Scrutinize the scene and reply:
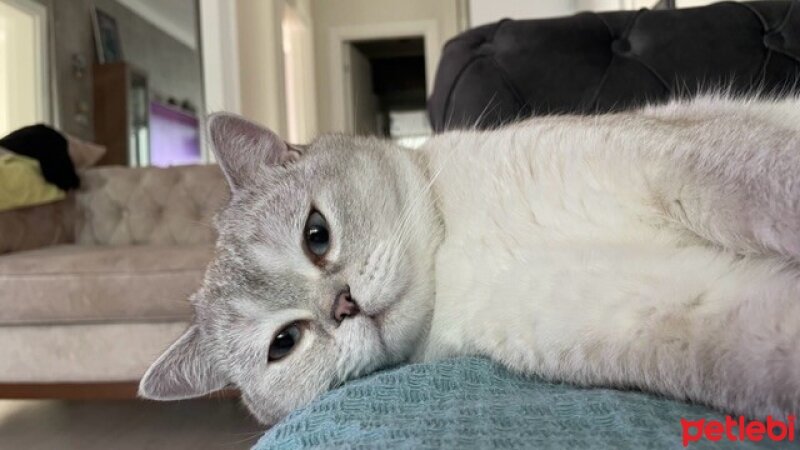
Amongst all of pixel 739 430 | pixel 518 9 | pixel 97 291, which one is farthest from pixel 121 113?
pixel 739 430

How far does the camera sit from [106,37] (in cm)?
466

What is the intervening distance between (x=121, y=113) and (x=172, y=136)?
50 cm

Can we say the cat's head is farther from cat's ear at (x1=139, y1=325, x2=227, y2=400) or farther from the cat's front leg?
the cat's front leg

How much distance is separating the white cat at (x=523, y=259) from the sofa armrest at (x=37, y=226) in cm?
219

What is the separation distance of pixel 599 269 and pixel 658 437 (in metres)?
0.32

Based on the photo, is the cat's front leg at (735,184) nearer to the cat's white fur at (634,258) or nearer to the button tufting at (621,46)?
the cat's white fur at (634,258)

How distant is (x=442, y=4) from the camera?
7.20 meters

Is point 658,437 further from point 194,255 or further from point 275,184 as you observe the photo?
point 194,255

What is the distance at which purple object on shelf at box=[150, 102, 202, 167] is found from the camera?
4840mm

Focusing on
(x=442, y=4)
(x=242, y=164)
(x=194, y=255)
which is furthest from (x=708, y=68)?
→ (x=442, y=4)

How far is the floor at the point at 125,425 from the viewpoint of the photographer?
2477 mm

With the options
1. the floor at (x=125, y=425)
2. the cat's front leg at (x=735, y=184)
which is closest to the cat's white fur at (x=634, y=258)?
the cat's front leg at (x=735, y=184)

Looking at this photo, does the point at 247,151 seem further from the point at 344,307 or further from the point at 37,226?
the point at 37,226

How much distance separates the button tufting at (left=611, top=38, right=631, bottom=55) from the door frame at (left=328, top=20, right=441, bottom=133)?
5329 millimetres
